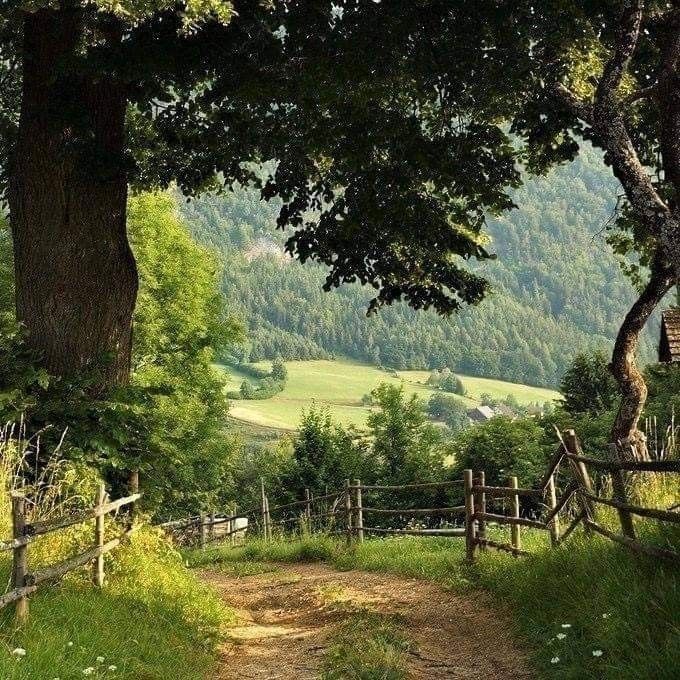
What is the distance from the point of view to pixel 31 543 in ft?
25.3

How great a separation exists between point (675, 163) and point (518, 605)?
6.88 meters

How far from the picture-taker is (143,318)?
29094 mm

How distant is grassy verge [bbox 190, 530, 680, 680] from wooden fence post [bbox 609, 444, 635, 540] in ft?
0.51

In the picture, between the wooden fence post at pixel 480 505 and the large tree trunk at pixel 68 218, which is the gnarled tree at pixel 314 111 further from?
the wooden fence post at pixel 480 505

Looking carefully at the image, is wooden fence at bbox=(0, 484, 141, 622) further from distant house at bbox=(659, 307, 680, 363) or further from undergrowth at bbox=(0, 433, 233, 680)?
distant house at bbox=(659, 307, 680, 363)

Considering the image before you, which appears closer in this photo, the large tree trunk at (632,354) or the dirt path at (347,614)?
the dirt path at (347,614)

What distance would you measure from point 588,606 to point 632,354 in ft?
31.2

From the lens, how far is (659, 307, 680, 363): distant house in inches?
1073

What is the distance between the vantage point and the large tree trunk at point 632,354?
50.1 ft

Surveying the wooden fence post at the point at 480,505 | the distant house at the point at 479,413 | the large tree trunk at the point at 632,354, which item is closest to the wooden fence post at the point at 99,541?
the wooden fence post at the point at 480,505

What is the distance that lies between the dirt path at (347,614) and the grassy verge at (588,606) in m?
0.29

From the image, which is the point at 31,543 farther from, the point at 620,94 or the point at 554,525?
the point at 620,94

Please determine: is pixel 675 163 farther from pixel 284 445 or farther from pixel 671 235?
pixel 284 445

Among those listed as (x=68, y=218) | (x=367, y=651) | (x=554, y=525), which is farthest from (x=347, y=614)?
(x=68, y=218)
